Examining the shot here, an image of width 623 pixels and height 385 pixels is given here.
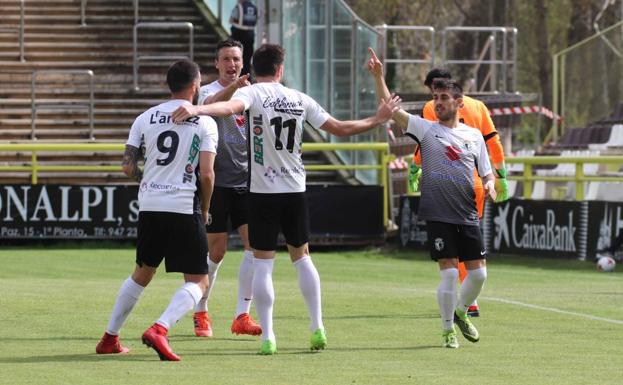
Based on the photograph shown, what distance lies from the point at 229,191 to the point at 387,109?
212 cm

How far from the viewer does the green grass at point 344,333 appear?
31.9 ft

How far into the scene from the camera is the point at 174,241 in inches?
412

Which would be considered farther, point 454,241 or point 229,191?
Result: point 229,191

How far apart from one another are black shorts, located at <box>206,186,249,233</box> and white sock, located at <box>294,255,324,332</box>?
4.64ft

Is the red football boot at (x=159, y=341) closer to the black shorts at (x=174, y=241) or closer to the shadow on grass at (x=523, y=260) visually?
the black shorts at (x=174, y=241)

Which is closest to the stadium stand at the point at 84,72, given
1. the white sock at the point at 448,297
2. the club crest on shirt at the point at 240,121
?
the club crest on shirt at the point at 240,121

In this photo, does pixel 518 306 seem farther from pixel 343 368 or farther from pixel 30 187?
pixel 30 187

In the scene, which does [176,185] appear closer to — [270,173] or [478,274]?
[270,173]

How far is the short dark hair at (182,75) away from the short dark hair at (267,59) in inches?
21.5

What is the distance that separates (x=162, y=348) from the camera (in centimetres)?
1015

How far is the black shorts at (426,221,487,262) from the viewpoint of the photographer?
11.4 metres

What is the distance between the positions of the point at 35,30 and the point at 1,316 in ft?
65.2

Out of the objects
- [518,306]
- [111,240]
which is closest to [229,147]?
[518,306]

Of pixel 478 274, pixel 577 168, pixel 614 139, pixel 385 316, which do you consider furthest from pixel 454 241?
pixel 614 139
